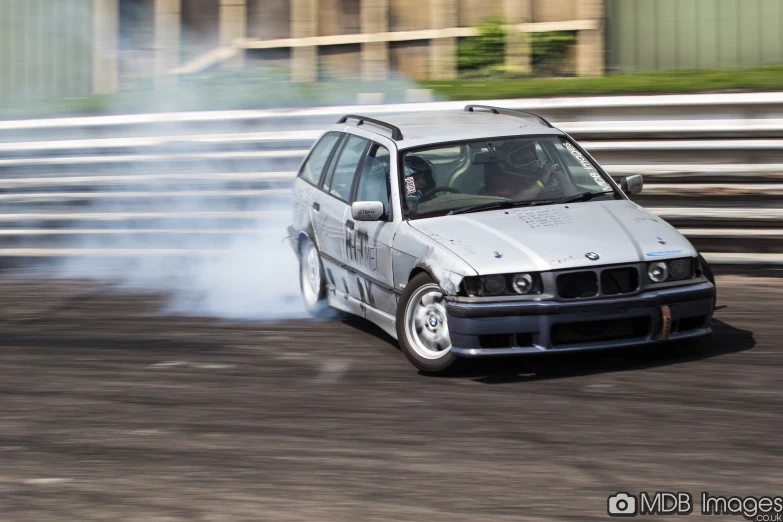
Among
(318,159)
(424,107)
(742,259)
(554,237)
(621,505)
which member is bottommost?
(621,505)

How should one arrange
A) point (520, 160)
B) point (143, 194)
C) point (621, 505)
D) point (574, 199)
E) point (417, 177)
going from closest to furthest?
point (621, 505)
point (574, 199)
point (417, 177)
point (520, 160)
point (143, 194)

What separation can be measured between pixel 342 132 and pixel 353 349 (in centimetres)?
205

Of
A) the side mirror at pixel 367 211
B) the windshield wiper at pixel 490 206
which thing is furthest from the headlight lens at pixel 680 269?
the side mirror at pixel 367 211

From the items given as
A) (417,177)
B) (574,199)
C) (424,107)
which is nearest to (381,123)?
(417,177)

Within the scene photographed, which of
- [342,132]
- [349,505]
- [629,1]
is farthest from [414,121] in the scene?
[629,1]

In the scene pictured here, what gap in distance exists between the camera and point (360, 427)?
19.4ft

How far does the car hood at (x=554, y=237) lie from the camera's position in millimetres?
6551

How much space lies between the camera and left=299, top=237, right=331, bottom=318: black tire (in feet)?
29.1

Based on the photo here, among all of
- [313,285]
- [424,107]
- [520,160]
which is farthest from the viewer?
[424,107]

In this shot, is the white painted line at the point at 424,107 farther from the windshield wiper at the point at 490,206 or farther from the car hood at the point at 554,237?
the windshield wiper at the point at 490,206

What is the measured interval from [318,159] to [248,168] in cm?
267

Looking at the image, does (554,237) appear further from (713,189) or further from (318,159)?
(713,189)

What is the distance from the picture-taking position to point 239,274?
10961 mm

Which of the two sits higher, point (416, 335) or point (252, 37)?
point (252, 37)
